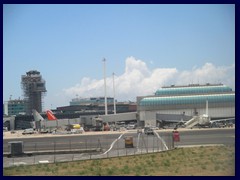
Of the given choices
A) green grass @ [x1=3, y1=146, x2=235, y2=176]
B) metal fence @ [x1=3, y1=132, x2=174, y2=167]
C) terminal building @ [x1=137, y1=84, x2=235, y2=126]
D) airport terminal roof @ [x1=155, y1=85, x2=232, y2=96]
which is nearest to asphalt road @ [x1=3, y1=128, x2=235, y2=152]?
metal fence @ [x1=3, y1=132, x2=174, y2=167]

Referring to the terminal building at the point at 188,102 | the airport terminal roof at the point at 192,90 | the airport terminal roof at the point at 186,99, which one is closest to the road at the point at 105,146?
the terminal building at the point at 188,102

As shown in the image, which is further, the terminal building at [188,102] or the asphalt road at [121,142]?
the terminal building at [188,102]

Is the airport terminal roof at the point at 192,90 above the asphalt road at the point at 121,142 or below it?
above

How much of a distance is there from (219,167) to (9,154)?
26842mm

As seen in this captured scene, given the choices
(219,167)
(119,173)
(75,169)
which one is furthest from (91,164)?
(219,167)

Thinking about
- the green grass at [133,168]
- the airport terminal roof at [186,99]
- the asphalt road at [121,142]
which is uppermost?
the airport terminal roof at [186,99]

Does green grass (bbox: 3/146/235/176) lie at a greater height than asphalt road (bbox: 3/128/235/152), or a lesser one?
greater

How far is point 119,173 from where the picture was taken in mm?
25062

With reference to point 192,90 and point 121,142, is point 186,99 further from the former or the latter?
point 121,142

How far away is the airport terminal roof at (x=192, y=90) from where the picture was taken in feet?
506

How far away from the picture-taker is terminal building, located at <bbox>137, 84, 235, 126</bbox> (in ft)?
491

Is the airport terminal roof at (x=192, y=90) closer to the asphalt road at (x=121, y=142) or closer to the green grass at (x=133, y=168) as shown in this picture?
the asphalt road at (x=121, y=142)

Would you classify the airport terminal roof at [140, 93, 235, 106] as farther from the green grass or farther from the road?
the green grass
